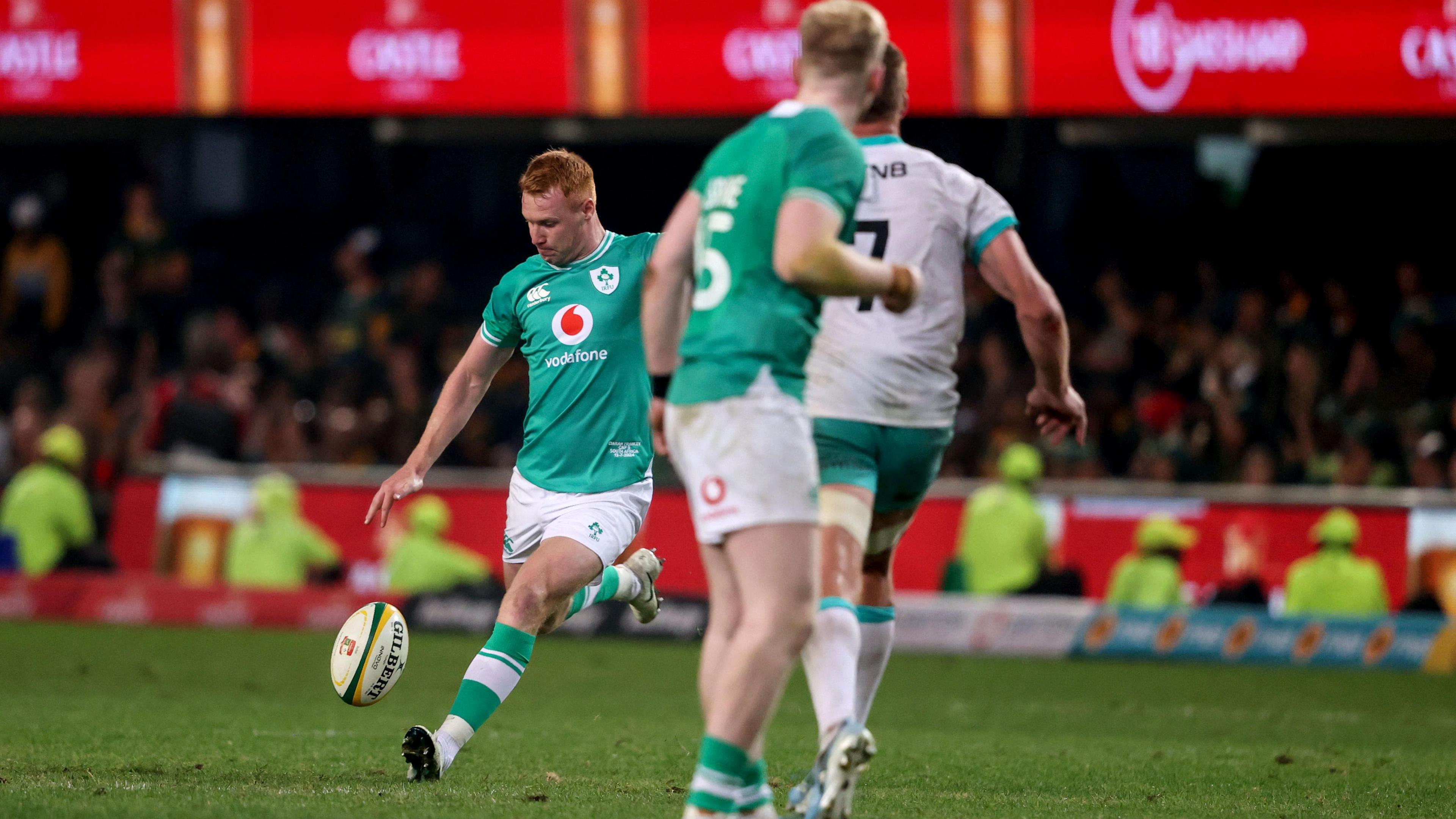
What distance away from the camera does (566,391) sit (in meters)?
7.39

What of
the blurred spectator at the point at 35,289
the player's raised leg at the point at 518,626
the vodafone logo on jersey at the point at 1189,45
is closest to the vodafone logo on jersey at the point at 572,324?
the player's raised leg at the point at 518,626

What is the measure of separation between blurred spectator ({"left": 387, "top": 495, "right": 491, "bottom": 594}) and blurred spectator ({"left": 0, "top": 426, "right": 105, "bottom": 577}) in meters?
3.37

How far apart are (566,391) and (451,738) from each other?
4.70 feet

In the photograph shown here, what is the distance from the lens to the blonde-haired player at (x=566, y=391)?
7.21 metres

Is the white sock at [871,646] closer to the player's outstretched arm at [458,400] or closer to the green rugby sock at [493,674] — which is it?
the green rugby sock at [493,674]

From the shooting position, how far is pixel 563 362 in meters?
7.39

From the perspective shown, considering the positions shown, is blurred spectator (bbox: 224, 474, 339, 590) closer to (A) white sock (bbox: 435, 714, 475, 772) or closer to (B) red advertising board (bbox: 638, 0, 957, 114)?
(B) red advertising board (bbox: 638, 0, 957, 114)

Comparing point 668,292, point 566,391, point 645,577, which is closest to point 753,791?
point 668,292

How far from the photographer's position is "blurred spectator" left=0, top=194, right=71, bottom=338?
74.7ft

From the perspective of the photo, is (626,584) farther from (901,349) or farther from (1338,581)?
(1338,581)

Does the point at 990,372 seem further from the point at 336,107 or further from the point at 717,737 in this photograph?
the point at 717,737

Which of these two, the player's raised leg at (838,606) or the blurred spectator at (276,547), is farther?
the blurred spectator at (276,547)

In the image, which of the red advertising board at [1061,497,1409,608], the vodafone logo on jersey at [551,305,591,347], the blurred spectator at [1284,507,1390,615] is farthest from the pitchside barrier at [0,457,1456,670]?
the vodafone logo on jersey at [551,305,591,347]

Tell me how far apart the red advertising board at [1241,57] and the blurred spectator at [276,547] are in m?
8.07
